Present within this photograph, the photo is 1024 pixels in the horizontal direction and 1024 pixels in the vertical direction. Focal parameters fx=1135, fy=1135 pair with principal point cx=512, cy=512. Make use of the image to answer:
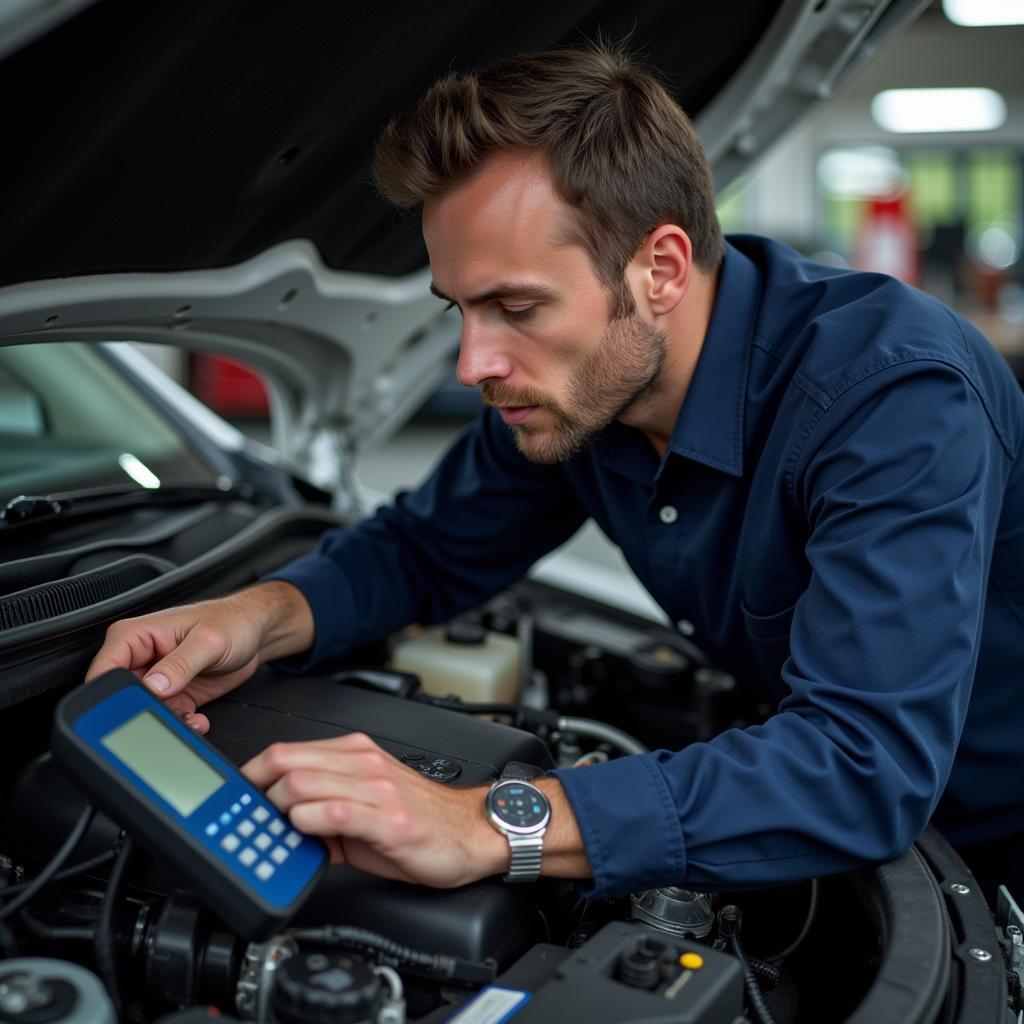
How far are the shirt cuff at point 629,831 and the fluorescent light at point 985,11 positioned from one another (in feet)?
28.9

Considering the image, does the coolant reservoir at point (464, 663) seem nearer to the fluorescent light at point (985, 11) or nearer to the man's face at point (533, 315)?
the man's face at point (533, 315)

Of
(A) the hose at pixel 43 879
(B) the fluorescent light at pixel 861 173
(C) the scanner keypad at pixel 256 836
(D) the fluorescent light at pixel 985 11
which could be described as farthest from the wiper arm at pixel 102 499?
(B) the fluorescent light at pixel 861 173

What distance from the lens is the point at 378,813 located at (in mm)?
937

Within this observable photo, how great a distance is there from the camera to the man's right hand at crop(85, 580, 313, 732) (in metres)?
1.21

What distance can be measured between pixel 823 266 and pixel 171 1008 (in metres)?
1.24

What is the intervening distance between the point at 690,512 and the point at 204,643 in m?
0.64

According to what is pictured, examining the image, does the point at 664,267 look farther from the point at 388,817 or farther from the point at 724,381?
the point at 388,817

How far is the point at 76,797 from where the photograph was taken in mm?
1125

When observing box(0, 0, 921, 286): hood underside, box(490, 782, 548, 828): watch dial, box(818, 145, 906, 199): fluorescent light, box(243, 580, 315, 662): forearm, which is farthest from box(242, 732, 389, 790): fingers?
box(818, 145, 906, 199): fluorescent light

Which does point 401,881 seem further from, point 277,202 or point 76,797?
point 277,202

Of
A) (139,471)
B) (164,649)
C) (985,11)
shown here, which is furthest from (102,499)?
(985,11)

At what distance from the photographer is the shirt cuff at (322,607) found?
5.02ft

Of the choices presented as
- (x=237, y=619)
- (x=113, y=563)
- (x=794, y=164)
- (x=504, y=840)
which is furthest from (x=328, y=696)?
(x=794, y=164)

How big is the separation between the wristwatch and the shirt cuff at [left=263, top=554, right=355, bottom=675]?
56 centimetres
